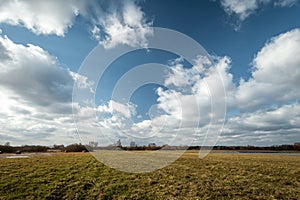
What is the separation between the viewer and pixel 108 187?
589 inches

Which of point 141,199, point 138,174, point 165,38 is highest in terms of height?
point 165,38

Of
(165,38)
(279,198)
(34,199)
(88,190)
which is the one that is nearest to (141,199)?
(88,190)

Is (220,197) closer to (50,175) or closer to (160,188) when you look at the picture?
(160,188)

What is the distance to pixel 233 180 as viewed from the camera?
51.1ft

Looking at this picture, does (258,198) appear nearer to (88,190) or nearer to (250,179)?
(250,179)

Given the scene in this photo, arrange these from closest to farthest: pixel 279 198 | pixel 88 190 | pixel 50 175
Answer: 1. pixel 279 198
2. pixel 88 190
3. pixel 50 175

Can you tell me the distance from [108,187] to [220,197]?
7.47 m

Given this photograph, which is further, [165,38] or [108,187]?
[165,38]

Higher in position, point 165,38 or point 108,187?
point 165,38

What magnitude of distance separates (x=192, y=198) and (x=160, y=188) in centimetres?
276

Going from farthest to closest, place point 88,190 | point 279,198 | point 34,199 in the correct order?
point 88,190 → point 34,199 → point 279,198

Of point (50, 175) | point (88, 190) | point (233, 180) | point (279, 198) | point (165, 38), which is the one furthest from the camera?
point (165, 38)

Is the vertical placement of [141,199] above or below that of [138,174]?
below

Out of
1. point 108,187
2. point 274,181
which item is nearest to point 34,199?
point 108,187
